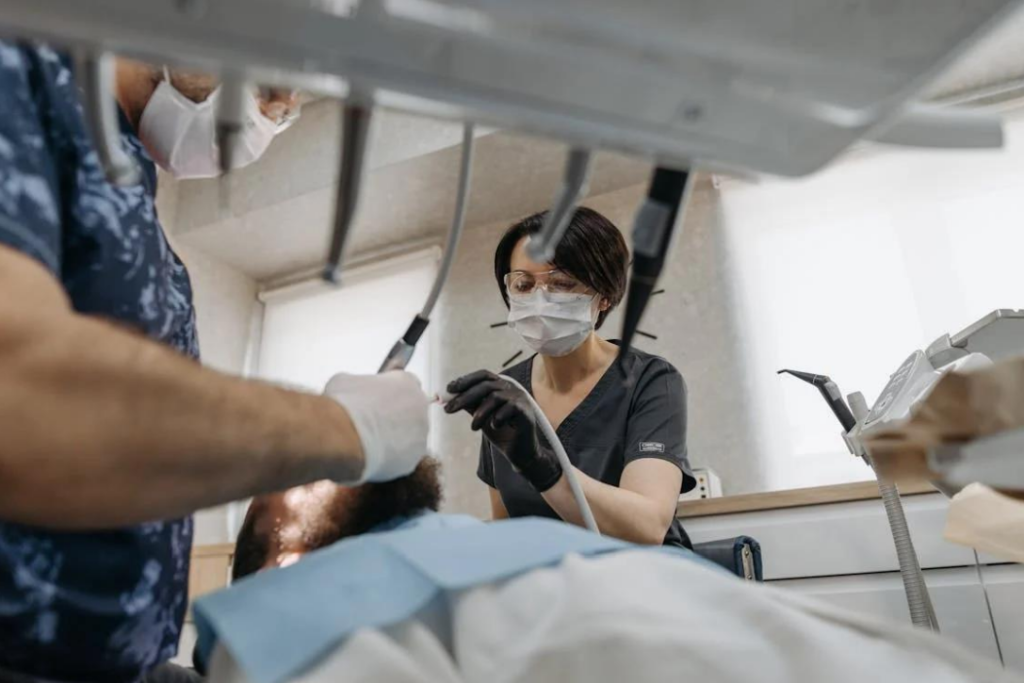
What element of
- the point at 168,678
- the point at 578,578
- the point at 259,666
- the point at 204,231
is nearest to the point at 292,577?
the point at 259,666

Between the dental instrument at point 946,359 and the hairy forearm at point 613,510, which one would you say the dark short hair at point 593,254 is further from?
the dental instrument at point 946,359

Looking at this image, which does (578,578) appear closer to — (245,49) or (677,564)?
(677,564)

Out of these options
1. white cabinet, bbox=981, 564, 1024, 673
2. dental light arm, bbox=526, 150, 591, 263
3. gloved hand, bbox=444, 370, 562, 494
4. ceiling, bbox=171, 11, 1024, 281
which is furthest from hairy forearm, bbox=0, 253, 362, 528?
ceiling, bbox=171, 11, 1024, 281

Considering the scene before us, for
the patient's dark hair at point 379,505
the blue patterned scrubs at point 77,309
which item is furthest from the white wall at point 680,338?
the blue patterned scrubs at point 77,309

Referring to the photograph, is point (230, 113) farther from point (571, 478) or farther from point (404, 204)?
point (404, 204)

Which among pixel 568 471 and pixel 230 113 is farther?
pixel 568 471

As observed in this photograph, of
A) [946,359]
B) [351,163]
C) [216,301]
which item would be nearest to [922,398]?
[946,359]

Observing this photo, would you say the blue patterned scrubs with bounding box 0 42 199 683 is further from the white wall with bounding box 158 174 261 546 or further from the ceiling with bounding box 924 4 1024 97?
the white wall with bounding box 158 174 261 546

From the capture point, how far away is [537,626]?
1.60 ft

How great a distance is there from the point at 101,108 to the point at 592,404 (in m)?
1.20

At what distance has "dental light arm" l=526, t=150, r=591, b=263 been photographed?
50 centimetres

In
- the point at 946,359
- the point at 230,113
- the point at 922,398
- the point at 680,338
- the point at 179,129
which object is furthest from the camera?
the point at 680,338

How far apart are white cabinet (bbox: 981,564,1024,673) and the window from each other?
61 centimetres

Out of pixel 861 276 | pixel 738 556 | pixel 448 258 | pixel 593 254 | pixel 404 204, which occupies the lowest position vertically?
pixel 738 556
